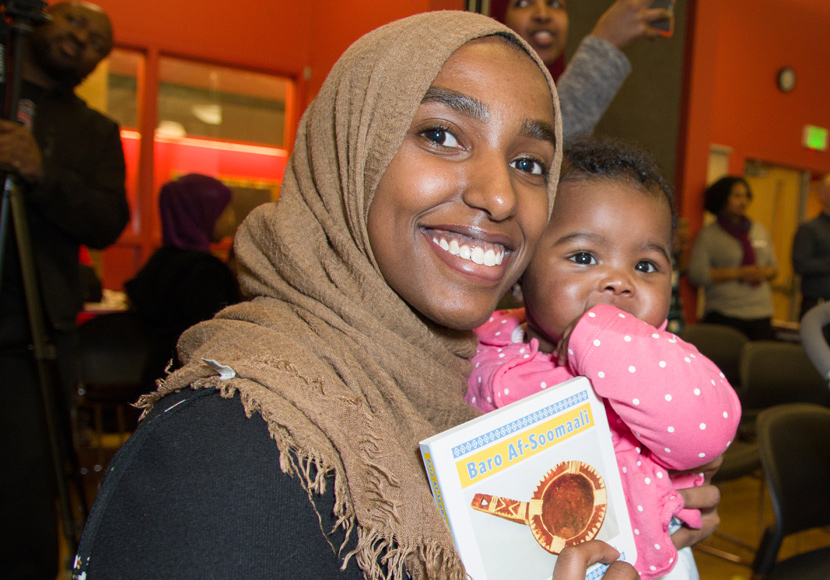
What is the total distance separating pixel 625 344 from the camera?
42.3 inches

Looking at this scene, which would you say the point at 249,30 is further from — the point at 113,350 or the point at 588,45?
the point at 588,45

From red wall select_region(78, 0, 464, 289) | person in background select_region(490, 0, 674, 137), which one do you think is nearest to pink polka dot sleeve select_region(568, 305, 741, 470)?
person in background select_region(490, 0, 674, 137)

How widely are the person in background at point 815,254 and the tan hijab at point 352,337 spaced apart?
4.74 meters

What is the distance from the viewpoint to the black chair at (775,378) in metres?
3.53

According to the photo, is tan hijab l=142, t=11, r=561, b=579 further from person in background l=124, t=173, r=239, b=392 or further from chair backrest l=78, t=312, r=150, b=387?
chair backrest l=78, t=312, r=150, b=387

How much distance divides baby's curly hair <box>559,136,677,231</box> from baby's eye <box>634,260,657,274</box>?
16 cm

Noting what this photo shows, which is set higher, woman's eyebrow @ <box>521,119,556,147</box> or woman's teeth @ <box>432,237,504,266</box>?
woman's eyebrow @ <box>521,119,556,147</box>

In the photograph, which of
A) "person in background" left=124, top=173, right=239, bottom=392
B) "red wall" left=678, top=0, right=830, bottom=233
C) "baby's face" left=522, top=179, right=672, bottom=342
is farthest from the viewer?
"red wall" left=678, top=0, right=830, bottom=233

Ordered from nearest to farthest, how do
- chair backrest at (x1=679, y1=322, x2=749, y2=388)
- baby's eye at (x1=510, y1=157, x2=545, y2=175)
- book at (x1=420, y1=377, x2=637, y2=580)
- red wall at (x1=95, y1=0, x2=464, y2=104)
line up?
1. book at (x1=420, y1=377, x2=637, y2=580)
2. baby's eye at (x1=510, y1=157, x2=545, y2=175)
3. chair backrest at (x1=679, y1=322, x2=749, y2=388)
4. red wall at (x1=95, y1=0, x2=464, y2=104)

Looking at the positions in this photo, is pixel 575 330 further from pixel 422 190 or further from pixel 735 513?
pixel 735 513

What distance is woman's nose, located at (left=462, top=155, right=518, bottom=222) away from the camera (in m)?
0.96

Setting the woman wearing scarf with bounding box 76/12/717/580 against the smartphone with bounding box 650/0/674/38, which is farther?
the smartphone with bounding box 650/0/674/38

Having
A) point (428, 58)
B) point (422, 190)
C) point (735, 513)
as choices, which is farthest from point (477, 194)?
point (735, 513)

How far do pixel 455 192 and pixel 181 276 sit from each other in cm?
222
